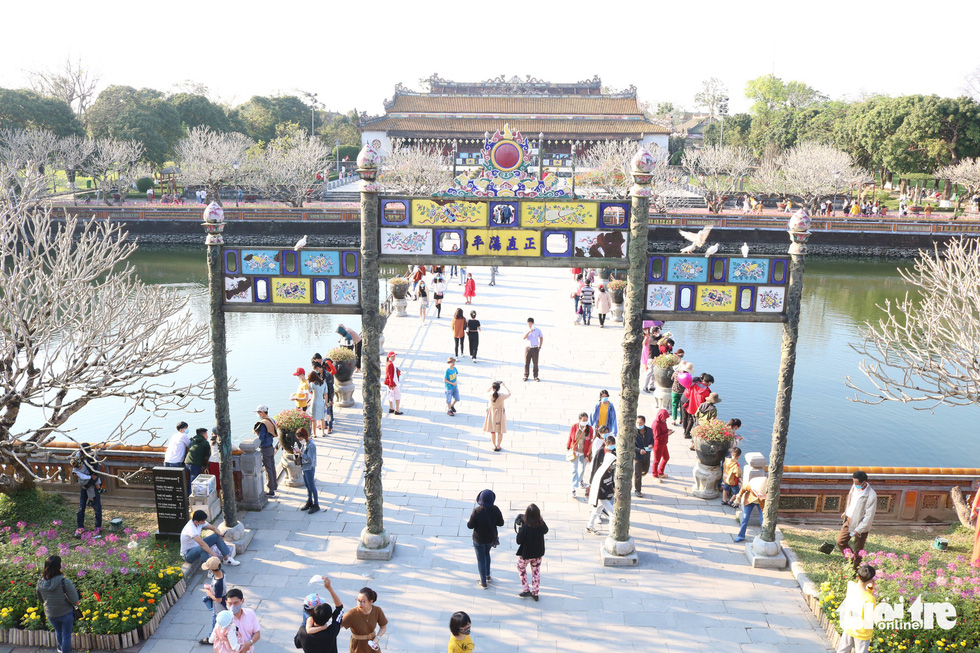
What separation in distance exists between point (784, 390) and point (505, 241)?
4030mm

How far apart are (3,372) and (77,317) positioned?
1.26 m

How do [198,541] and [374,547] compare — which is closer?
[198,541]

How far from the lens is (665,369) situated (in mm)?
14703

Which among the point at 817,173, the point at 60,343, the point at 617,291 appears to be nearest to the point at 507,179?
the point at 60,343

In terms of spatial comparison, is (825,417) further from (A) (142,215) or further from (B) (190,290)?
(A) (142,215)

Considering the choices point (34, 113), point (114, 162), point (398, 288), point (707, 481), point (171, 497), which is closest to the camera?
point (171, 497)

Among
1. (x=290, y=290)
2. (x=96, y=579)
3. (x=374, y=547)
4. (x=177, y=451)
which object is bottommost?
(x=374, y=547)

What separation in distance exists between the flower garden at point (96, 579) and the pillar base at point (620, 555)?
17.1 ft

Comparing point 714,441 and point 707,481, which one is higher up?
point 714,441

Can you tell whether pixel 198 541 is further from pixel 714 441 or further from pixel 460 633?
pixel 714 441

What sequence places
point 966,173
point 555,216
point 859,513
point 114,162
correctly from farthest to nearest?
point 114,162, point 966,173, point 555,216, point 859,513

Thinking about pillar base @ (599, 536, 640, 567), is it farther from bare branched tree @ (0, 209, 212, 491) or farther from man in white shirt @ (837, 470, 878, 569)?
bare branched tree @ (0, 209, 212, 491)

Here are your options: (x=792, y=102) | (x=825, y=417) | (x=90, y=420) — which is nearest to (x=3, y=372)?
(x=90, y=420)

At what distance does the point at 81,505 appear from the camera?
943 cm
